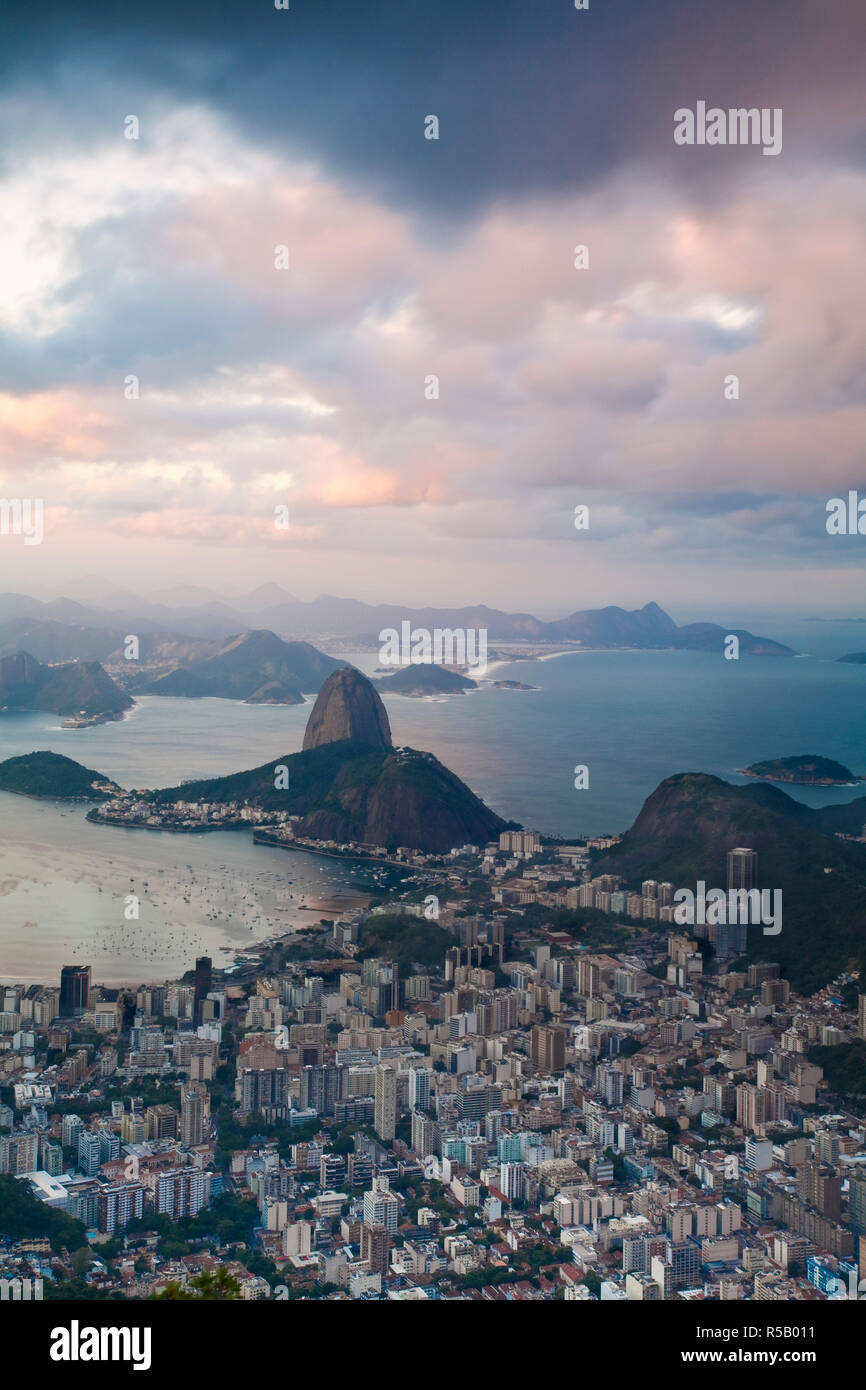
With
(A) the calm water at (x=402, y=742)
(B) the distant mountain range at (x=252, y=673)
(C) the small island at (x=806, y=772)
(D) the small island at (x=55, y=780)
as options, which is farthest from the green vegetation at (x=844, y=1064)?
(B) the distant mountain range at (x=252, y=673)

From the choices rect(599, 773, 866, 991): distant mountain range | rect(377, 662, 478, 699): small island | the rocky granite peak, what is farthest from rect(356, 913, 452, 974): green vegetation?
rect(377, 662, 478, 699): small island

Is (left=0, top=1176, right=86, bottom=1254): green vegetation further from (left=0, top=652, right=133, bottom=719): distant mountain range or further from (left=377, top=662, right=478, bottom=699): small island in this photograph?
(left=0, top=652, right=133, bottom=719): distant mountain range

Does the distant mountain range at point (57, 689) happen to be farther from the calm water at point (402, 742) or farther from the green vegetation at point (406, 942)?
the green vegetation at point (406, 942)

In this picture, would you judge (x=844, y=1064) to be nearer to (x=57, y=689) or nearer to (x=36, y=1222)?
(x=36, y=1222)

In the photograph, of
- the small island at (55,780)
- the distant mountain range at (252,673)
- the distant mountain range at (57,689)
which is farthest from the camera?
the distant mountain range at (252,673)

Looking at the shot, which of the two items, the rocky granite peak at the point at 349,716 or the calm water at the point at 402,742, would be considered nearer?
the calm water at the point at 402,742

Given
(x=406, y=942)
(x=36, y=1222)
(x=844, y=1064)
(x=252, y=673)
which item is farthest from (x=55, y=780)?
(x=844, y=1064)
